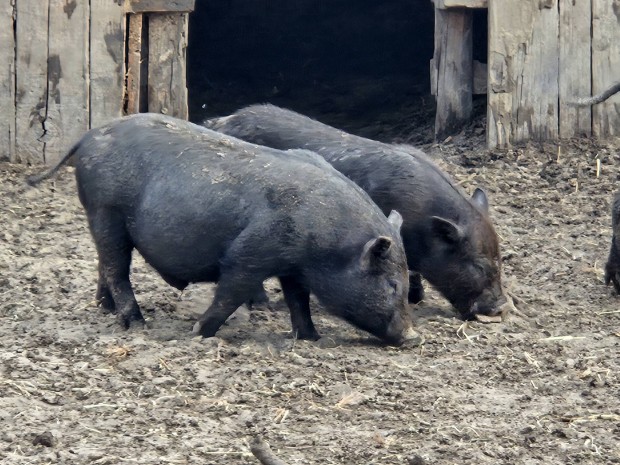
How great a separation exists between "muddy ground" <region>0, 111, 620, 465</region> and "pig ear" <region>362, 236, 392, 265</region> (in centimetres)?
Answer: 46

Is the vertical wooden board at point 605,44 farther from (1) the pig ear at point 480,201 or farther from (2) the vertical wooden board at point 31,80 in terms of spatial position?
(2) the vertical wooden board at point 31,80

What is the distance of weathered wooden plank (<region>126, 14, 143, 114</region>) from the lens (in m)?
9.20

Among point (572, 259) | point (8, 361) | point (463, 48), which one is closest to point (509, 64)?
point (463, 48)

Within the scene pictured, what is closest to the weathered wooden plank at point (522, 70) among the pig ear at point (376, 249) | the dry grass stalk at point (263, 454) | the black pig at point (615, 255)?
the black pig at point (615, 255)

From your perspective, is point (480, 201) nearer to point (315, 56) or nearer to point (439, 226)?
point (439, 226)

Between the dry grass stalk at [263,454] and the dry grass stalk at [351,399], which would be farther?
the dry grass stalk at [351,399]

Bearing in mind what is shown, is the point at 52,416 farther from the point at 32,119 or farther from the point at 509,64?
the point at 509,64

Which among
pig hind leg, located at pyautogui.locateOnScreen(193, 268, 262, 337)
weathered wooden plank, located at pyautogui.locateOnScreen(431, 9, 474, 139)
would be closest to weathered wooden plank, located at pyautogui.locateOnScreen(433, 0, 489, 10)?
weathered wooden plank, located at pyautogui.locateOnScreen(431, 9, 474, 139)

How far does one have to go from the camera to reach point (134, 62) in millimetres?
9211

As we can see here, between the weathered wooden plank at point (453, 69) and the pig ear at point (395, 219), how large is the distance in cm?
353

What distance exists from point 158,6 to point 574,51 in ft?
10.2

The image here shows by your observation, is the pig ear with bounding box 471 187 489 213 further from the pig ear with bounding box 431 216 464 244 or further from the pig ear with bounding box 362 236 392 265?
the pig ear with bounding box 362 236 392 265

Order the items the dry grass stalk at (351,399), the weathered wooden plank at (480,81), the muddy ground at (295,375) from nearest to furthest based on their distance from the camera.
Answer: the muddy ground at (295,375), the dry grass stalk at (351,399), the weathered wooden plank at (480,81)

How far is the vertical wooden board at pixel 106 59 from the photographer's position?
911 centimetres
